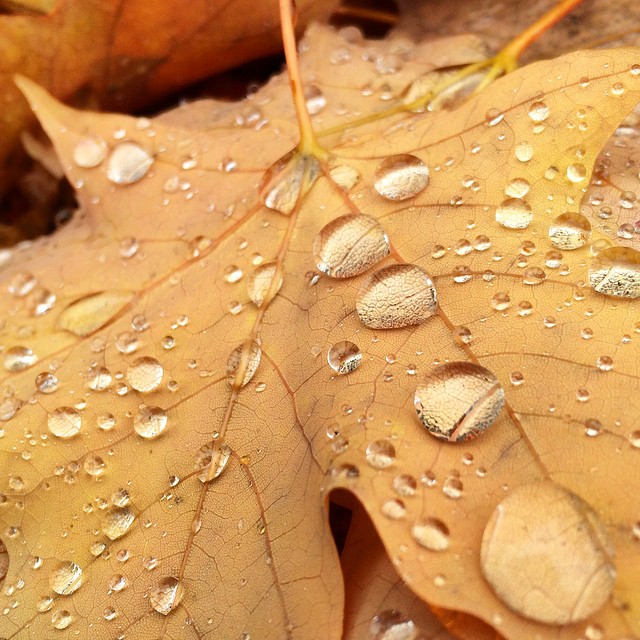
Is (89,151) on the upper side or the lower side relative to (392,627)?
upper

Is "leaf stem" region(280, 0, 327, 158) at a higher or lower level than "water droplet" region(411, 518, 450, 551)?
higher

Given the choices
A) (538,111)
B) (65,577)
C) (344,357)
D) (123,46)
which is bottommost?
(65,577)

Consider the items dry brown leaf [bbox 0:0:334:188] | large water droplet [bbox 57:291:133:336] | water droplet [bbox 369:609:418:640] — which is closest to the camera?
water droplet [bbox 369:609:418:640]

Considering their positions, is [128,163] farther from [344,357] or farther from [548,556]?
[548,556]

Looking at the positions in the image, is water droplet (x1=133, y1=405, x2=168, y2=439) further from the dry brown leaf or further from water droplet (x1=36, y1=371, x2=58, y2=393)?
the dry brown leaf

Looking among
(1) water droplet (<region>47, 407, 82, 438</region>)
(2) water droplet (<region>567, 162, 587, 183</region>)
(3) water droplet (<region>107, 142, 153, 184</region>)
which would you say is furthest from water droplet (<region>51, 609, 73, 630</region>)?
(2) water droplet (<region>567, 162, 587, 183</region>)

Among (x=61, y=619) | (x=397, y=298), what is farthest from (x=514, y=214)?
(x=61, y=619)

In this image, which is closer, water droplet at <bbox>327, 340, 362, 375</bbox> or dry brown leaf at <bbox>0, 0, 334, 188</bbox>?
water droplet at <bbox>327, 340, 362, 375</bbox>

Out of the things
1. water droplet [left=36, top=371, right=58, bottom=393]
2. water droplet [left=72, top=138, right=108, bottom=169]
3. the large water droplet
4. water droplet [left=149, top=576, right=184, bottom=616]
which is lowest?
water droplet [left=149, top=576, right=184, bottom=616]
